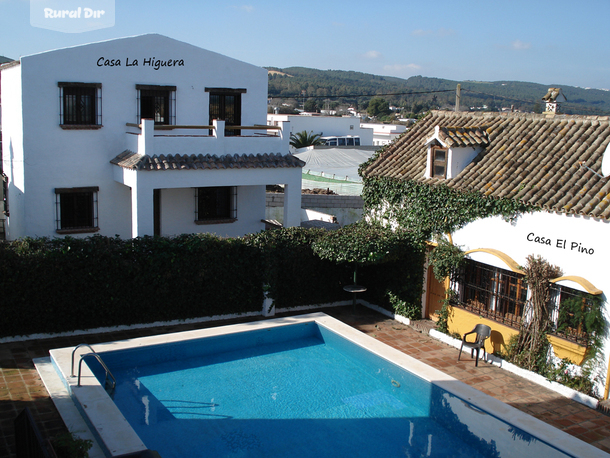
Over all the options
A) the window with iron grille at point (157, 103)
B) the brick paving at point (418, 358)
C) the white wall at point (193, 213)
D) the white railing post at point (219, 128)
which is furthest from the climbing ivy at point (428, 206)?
the window with iron grille at point (157, 103)

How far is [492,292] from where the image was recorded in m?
12.9

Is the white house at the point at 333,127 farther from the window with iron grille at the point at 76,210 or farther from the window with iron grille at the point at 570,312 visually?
the window with iron grille at the point at 570,312

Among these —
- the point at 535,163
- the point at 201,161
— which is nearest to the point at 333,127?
the point at 201,161

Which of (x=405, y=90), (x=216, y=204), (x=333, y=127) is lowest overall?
(x=216, y=204)

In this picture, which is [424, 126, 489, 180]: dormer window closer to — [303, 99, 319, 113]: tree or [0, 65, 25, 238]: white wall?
[0, 65, 25, 238]: white wall

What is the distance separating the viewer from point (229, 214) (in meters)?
19.8

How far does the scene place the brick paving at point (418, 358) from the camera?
372 inches

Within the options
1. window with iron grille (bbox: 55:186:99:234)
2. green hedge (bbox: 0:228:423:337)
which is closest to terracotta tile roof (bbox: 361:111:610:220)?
green hedge (bbox: 0:228:423:337)

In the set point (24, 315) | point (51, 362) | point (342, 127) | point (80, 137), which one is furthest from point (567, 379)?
point (342, 127)

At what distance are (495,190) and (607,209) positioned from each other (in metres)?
2.62

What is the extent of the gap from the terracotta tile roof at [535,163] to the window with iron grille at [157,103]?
286 inches

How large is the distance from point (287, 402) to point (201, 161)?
8704 millimetres

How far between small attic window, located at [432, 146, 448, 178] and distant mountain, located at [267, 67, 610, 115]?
71529mm

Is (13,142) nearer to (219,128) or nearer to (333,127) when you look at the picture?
(219,128)
